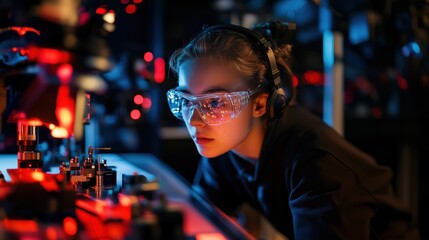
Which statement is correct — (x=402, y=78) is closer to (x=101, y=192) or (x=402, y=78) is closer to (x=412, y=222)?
(x=412, y=222)

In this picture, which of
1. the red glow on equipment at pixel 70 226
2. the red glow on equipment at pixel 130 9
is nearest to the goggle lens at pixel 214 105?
the red glow on equipment at pixel 130 9

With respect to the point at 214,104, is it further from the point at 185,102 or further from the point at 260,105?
the point at 260,105

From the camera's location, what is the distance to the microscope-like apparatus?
0.66 meters

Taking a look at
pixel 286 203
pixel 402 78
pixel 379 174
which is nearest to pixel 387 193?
pixel 379 174

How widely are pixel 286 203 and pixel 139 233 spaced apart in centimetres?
91

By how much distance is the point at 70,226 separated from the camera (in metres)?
0.69

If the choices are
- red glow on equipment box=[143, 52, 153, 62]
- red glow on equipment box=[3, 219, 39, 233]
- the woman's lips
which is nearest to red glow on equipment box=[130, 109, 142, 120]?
red glow on equipment box=[143, 52, 153, 62]

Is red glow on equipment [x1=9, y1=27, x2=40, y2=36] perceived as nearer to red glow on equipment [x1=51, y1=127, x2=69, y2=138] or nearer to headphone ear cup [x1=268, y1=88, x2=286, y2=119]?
red glow on equipment [x1=51, y1=127, x2=69, y2=138]

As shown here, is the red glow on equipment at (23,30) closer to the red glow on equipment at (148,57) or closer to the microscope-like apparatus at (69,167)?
the microscope-like apparatus at (69,167)

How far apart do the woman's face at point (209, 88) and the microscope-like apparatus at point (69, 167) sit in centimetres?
22

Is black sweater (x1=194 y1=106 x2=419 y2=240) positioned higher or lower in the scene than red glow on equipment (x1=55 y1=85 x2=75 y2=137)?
lower

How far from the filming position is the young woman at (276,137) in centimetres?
115

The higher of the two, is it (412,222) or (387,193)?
(387,193)

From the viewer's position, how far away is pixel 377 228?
1430 mm
